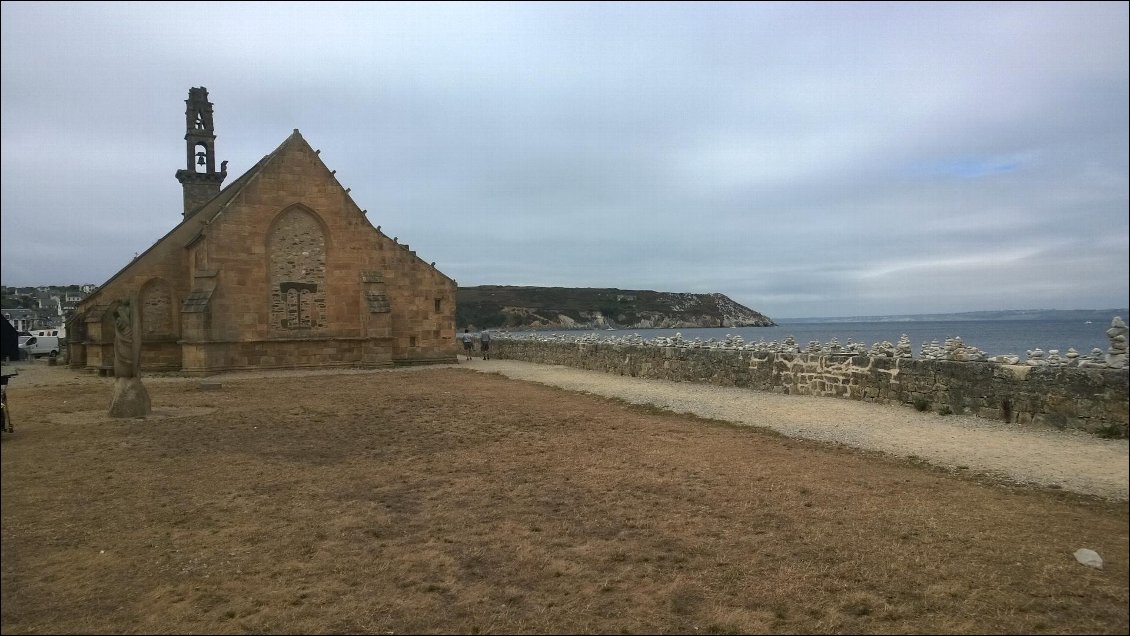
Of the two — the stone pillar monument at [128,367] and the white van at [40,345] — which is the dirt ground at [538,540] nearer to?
the stone pillar monument at [128,367]

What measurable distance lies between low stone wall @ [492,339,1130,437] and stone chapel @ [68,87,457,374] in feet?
36.6

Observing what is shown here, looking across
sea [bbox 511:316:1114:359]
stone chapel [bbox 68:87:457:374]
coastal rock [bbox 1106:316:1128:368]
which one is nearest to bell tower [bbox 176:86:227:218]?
stone chapel [bbox 68:87:457:374]

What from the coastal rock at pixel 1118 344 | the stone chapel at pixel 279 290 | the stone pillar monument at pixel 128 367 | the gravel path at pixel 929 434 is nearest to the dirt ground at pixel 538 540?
the gravel path at pixel 929 434

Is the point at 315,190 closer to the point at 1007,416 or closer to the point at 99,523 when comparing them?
the point at 99,523

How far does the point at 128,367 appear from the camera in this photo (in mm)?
11953

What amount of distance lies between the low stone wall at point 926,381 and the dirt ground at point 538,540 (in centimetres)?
117

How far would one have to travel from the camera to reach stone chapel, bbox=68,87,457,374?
76.7 feet

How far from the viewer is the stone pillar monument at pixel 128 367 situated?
11695 millimetres

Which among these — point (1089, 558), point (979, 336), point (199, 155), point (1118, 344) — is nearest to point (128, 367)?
point (1089, 558)

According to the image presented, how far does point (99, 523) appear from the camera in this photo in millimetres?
5359

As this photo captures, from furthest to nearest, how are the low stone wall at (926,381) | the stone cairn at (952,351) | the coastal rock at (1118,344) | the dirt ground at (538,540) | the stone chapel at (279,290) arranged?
the stone chapel at (279,290), the low stone wall at (926,381), the stone cairn at (952,351), the coastal rock at (1118,344), the dirt ground at (538,540)

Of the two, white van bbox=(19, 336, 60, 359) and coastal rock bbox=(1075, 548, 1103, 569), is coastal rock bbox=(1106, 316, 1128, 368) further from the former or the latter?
white van bbox=(19, 336, 60, 359)

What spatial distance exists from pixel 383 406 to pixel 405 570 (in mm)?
9279

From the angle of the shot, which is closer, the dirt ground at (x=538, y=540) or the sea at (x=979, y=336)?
the dirt ground at (x=538, y=540)
